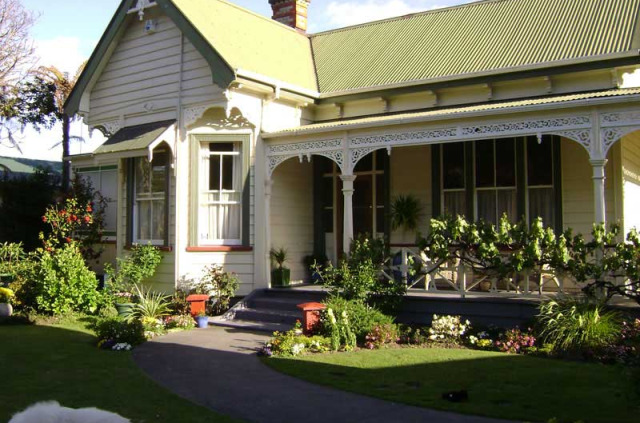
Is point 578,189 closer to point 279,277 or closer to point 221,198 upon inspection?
point 279,277

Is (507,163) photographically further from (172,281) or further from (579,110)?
(172,281)

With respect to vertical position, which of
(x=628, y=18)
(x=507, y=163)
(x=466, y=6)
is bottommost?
(x=507, y=163)

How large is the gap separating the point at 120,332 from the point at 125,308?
2510 millimetres

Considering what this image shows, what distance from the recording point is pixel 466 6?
16688 millimetres

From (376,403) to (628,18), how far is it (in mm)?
10587

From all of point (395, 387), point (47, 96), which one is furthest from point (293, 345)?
point (47, 96)

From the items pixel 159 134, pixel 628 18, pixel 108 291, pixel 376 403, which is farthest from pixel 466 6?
pixel 376 403

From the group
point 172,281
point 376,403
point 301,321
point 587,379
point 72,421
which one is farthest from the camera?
point 172,281

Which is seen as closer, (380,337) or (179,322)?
Result: (380,337)

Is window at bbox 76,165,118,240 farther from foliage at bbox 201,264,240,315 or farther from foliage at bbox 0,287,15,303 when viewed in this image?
foliage at bbox 201,264,240,315

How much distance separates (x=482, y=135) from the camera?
11336 millimetres

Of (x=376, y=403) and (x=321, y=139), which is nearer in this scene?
(x=376, y=403)

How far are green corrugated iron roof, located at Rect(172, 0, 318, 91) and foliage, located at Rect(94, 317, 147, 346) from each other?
5.54 m

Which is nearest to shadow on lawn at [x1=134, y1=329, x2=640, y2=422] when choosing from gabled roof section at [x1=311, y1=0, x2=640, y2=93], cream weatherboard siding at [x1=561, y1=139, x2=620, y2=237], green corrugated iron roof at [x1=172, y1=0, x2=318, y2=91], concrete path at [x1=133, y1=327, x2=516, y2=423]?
concrete path at [x1=133, y1=327, x2=516, y2=423]
